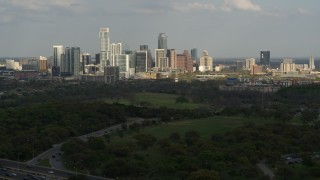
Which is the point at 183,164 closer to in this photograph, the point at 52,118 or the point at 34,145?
the point at 34,145

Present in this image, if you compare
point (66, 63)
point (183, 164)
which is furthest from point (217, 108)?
point (66, 63)

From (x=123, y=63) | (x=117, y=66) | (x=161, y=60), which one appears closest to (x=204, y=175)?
(x=117, y=66)

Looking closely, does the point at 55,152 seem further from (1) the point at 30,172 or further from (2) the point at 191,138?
(2) the point at 191,138

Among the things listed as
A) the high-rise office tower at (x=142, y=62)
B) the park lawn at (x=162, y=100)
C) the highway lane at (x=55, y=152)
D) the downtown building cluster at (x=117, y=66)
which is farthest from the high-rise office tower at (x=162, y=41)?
the highway lane at (x=55, y=152)

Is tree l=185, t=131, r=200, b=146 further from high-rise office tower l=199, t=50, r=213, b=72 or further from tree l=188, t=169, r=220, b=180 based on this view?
high-rise office tower l=199, t=50, r=213, b=72

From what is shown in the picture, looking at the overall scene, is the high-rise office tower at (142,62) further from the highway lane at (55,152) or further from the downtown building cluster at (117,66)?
the highway lane at (55,152)

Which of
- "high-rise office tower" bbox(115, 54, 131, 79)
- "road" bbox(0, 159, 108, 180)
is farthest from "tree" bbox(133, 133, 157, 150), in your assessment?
"high-rise office tower" bbox(115, 54, 131, 79)

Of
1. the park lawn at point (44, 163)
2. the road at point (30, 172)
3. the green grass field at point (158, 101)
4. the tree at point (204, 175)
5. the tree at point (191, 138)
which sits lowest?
the park lawn at point (44, 163)
